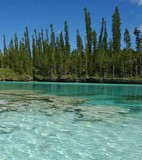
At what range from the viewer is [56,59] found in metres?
57.2

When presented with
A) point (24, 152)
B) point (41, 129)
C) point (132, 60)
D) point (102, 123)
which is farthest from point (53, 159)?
point (132, 60)

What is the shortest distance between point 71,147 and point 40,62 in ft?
178

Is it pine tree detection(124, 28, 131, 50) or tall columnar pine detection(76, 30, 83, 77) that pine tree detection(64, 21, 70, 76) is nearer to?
tall columnar pine detection(76, 30, 83, 77)

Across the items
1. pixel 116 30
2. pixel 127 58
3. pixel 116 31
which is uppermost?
pixel 116 30

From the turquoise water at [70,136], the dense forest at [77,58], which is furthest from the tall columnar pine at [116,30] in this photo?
the turquoise water at [70,136]

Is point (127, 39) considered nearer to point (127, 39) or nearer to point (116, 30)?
point (127, 39)

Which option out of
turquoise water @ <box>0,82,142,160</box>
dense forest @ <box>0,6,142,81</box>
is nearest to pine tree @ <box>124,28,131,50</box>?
dense forest @ <box>0,6,142,81</box>

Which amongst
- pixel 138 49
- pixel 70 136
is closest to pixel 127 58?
pixel 138 49

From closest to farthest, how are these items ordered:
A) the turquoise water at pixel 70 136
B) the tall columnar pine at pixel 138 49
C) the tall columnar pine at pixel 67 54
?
the turquoise water at pixel 70 136 → the tall columnar pine at pixel 138 49 → the tall columnar pine at pixel 67 54

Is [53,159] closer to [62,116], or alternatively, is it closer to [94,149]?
[94,149]

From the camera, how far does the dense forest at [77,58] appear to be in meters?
48.6

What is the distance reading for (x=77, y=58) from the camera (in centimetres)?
5466

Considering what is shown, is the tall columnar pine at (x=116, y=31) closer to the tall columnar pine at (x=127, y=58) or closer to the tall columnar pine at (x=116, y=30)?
the tall columnar pine at (x=116, y=30)

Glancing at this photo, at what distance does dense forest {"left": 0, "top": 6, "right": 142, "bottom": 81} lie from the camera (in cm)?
4859
